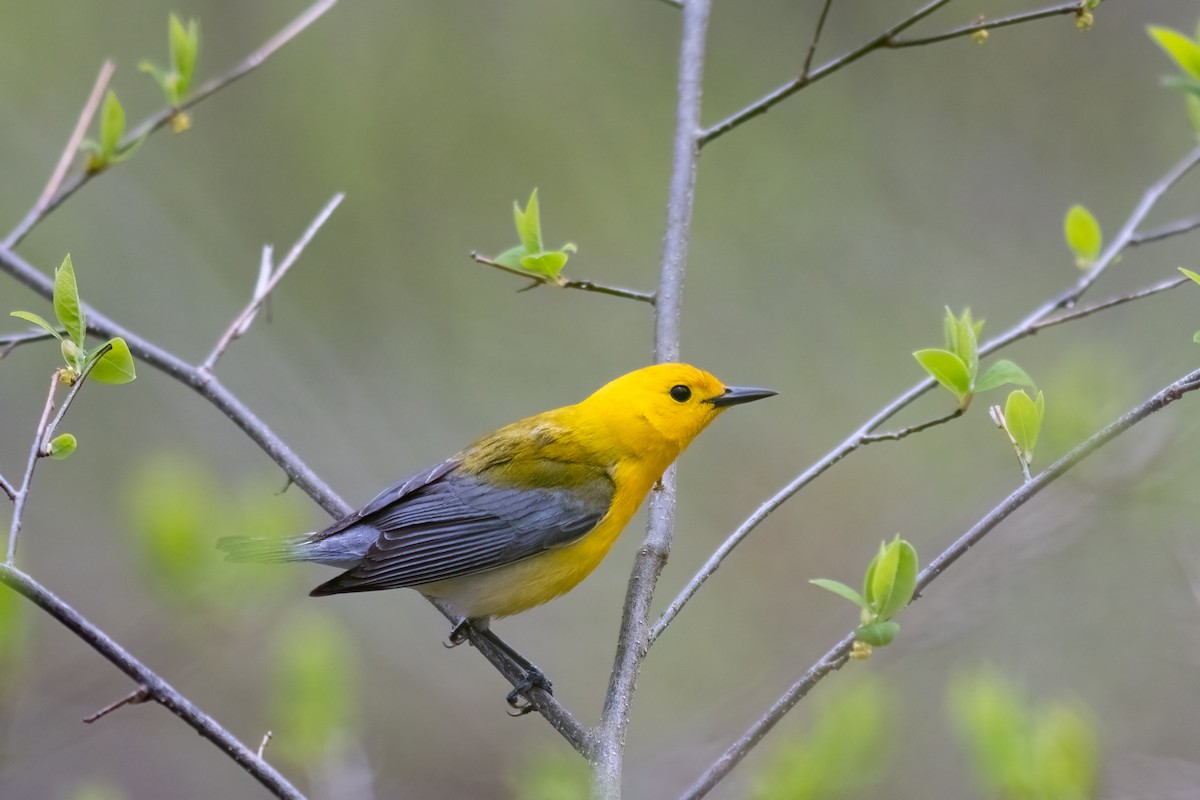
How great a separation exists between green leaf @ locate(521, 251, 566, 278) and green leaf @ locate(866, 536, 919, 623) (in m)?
1.10

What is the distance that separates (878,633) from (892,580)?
0.12m

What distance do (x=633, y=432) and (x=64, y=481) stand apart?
632 cm

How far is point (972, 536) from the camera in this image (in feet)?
6.70

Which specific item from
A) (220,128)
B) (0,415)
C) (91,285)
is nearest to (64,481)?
(0,415)

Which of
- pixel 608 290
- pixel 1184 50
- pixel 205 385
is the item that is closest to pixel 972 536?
pixel 1184 50

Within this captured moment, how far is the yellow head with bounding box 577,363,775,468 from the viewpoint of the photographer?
3.74 metres

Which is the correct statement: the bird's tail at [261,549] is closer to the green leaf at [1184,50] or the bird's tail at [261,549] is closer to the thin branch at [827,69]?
the thin branch at [827,69]

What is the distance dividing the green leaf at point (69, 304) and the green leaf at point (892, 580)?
5.07 ft

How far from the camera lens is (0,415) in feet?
24.7

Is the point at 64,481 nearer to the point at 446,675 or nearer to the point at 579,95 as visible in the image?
the point at 446,675

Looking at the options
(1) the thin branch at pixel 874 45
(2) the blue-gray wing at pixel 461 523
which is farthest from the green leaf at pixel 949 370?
(2) the blue-gray wing at pixel 461 523

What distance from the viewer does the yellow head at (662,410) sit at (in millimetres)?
3742

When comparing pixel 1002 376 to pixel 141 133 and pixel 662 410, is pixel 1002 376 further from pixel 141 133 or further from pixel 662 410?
→ pixel 141 133

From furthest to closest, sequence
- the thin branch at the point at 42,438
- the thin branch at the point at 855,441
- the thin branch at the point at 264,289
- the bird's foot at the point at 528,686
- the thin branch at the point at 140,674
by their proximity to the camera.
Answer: the bird's foot at the point at 528,686 → the thin branch at the point at 264,289 → the thin branch at the point at 855,441 → the thin branch at the point at 42,438 → the thin branch at the point at 140,674
